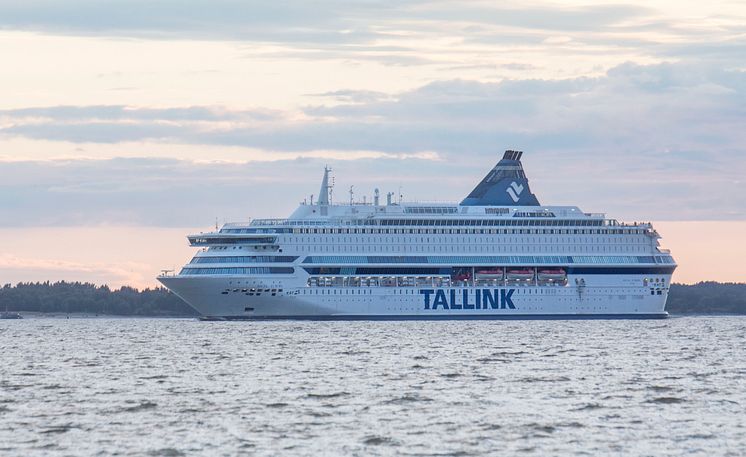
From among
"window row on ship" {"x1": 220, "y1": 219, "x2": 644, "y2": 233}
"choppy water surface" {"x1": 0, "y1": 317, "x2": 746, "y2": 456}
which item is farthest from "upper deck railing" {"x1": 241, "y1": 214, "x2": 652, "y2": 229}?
"choppy water surface" {"x1": 0, "y1": 317, "x2": 746, "y2": 456}

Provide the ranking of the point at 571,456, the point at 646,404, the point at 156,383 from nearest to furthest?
the point at 571,456 → the point at 646,404 → the point at 156,383

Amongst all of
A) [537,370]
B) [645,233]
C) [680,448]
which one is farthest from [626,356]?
[645,233]

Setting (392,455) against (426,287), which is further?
(426,287)

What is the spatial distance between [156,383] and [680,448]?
2629cm

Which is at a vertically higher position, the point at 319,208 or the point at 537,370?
the point at 319,208

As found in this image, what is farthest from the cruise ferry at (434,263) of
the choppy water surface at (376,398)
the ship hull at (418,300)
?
the choppy water surface at (376,398)

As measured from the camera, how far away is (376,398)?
2137 inches

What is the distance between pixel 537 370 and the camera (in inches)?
2677

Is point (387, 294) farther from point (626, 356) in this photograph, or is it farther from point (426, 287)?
point (626, 356)

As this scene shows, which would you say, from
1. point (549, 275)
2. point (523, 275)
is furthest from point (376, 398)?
point (549, 275)

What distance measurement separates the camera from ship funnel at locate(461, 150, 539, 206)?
5876 inches

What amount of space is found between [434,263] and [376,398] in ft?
285

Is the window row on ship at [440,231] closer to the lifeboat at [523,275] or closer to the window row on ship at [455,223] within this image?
the window row on ship at [455,223]

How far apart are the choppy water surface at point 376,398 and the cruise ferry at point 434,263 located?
Result: 130 feet
